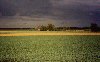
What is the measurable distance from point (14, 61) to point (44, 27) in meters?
73.9

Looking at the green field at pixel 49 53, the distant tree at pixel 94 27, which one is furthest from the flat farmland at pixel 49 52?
the distant tree at pixel 94 27

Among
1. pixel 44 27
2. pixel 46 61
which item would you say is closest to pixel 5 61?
pixel 46 61

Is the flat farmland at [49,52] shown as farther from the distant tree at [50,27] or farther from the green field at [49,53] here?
the distant tree at [50,27]

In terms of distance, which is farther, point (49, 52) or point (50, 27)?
point (50, 27)

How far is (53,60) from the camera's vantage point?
1426 centimetres

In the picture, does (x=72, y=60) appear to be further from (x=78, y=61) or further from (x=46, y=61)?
(x=46, y=61)

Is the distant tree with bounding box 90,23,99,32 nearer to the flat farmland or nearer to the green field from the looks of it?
the flat farmland

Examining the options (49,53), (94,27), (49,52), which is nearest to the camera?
(49,53)

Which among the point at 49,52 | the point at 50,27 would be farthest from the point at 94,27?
the point at 49,52

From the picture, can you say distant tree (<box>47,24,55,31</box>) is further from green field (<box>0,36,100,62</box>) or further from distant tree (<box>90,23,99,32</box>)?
green field (<box>0,36,100,62</box>)

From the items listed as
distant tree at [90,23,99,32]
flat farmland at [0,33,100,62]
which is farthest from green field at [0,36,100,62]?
distant tree at [90,23,99,32]

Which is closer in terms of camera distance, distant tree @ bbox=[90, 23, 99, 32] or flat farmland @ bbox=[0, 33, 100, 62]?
flat farmland @ bbox=[0, 33, 100, 62]

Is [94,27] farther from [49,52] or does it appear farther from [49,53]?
[49,53]

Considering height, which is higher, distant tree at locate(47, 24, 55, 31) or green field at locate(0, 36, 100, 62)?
green field at locate(0, 36, 100, 62)
